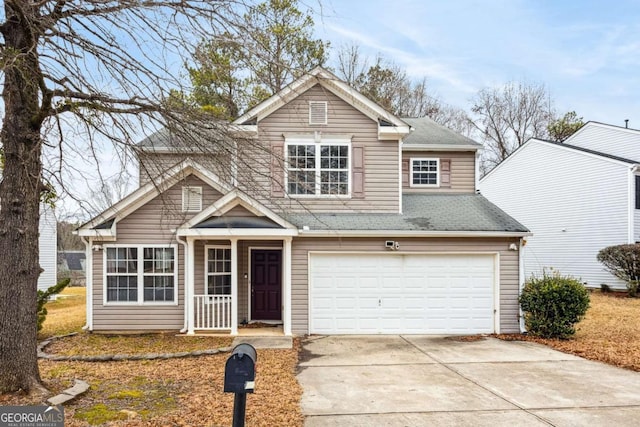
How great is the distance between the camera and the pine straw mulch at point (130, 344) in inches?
369

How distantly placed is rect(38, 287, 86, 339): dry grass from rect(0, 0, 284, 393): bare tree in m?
6.06

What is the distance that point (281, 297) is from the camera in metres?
12.7

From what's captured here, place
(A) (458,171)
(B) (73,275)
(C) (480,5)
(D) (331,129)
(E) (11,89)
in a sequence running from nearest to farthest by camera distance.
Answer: (E) (11,89), (C) (480,5), (D) (331,129), (A) (458,171), (B) (73,275)

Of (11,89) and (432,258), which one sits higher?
(11,89)

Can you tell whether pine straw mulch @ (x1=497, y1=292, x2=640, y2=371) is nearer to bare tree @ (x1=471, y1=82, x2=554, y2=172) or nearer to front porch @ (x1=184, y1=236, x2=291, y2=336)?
front porch @ (x1=184, y1=236, x2=291, y2=336)

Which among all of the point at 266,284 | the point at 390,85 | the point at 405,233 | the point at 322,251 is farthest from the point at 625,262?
the point at 266,284

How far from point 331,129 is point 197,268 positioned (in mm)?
5027

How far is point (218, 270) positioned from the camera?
39.0 feet

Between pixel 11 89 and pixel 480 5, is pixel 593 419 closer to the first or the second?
pixel 480 5

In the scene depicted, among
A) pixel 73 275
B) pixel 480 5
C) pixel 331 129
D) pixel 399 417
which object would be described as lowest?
pixel 73 275

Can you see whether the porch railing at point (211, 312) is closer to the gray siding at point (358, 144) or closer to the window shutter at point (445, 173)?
the gray siding at point (358, 144)

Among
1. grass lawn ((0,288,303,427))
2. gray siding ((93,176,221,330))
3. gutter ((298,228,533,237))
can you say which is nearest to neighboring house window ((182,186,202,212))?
gray siding ((93,176,221,330))

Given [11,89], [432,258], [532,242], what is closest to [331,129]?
[432,258]

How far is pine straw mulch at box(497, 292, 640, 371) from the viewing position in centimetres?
902
